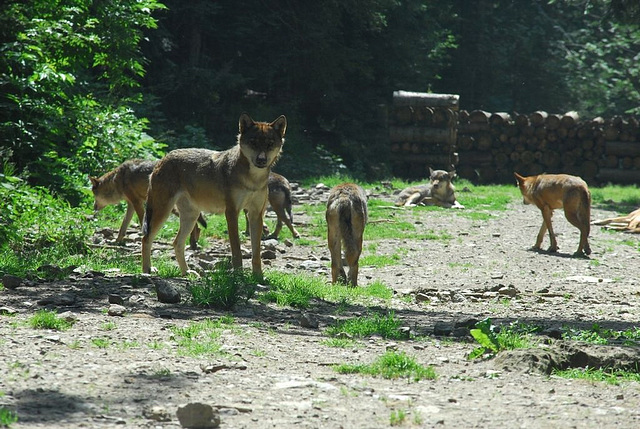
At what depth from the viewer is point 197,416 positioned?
15.1 ft

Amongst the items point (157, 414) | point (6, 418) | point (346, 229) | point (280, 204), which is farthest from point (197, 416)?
point (280, 204)

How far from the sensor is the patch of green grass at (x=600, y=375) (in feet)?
19.3

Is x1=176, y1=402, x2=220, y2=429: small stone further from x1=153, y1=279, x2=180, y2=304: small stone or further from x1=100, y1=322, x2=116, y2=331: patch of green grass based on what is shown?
x1=153, y1=279, x2=180, y2=304: small stone

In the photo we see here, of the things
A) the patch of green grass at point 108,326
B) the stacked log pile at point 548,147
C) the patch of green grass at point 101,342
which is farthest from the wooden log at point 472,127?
the patch of green grass at point 101,342

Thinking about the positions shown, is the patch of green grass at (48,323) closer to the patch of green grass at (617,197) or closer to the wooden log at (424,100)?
the patch of green grass at (617,197)

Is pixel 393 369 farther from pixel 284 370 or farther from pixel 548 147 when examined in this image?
pixel 548 147

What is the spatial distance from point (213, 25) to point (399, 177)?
25.3 feet

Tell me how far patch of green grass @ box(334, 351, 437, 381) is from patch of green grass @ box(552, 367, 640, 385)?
924 mm

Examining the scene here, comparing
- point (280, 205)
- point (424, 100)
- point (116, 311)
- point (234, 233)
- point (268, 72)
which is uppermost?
point (268, 72)

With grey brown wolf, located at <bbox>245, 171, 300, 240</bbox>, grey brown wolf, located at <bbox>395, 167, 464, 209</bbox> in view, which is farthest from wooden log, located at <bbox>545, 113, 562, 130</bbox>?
grey brown wolf, located at <bbox>245, 171, 300, 240</bbox>

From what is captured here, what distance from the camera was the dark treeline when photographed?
47.2ft

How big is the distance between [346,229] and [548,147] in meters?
20.5

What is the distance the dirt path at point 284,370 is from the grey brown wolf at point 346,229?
0.90 meters

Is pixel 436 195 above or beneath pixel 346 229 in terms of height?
beneath
